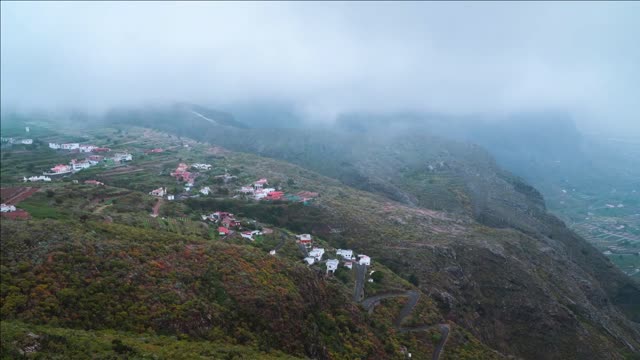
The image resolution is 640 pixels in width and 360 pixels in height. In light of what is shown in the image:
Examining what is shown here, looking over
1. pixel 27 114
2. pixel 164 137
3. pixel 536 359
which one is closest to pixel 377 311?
pixel 536 359

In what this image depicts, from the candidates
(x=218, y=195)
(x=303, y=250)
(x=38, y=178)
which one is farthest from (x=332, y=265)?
(x=38, y=178)

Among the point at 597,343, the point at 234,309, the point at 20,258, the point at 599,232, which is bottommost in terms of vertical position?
the point at 599,232

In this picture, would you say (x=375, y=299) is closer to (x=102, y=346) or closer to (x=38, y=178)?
(x=102, y=346)

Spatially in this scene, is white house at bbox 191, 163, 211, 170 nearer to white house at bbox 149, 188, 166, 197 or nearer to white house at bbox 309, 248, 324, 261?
white house at bbox 149, 188, 166, 197

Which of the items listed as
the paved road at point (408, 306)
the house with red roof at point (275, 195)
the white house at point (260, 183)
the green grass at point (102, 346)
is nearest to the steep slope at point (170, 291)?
the green grass at point (102, 346)

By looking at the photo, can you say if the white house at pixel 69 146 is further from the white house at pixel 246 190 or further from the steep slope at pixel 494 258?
the white house at pixel 246 190

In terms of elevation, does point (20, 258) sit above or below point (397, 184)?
above

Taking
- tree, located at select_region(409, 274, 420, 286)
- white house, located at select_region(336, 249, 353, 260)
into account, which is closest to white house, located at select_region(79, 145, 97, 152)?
white house, located at select_region(336, 249, 353, 260)

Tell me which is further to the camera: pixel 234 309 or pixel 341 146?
pixel 341 146

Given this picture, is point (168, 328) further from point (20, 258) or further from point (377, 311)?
point (377, 311)
